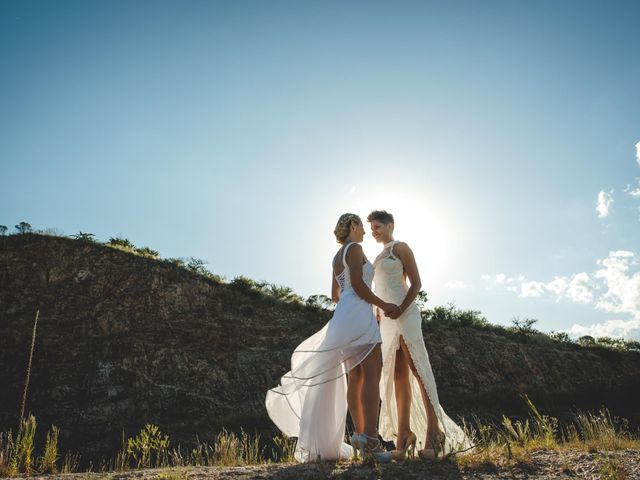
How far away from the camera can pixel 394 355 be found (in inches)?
186

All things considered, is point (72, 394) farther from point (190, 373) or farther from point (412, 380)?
Answer: point (412, 380)

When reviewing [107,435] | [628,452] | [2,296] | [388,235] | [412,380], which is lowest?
[107,435]

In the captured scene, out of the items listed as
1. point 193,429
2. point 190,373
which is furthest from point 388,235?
point 190,373

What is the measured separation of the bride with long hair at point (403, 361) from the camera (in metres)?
4.41

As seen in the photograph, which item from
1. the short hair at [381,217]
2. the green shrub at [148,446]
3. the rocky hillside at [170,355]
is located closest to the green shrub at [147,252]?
the rocky hillside at [170,355]

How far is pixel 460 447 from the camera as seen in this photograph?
3.99 meters

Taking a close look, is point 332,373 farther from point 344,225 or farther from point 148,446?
point 148,446

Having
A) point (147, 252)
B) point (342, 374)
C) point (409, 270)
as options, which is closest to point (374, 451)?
point (342, 374)

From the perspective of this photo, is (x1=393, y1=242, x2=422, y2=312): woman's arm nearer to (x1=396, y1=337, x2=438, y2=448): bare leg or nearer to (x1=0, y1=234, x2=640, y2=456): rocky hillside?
(x1=396, y1=337, x2=438, y2=448): bare leg

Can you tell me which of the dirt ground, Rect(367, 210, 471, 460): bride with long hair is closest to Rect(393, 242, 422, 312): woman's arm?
Rect(367, 210, 471, 460): bride with long hair

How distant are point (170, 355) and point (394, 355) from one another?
12.4 m

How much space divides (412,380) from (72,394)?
12460mm

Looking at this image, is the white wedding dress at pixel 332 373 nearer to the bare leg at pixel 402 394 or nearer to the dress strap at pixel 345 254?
the dress strap at pixel 345 254

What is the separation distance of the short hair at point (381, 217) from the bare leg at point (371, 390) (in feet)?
4.75
